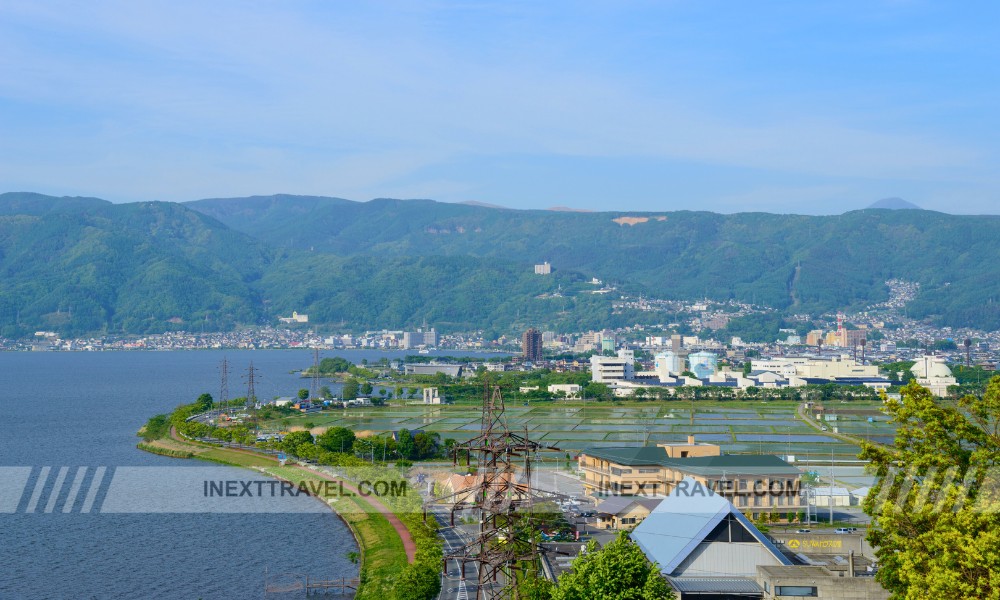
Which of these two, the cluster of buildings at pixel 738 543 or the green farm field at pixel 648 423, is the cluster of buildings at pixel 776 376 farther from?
the cluster of buildings at pixel 738 543

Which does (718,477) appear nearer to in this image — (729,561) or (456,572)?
(456,572)

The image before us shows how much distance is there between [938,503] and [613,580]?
386 centimetres

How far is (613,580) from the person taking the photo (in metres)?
12.8

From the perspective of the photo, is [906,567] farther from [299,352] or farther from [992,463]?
[299,352]

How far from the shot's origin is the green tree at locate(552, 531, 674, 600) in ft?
41.9

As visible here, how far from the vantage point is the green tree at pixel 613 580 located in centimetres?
1276

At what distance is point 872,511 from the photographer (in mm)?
12195

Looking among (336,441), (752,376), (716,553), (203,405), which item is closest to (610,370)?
(752,376)

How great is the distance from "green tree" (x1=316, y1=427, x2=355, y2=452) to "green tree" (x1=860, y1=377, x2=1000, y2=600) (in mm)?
29236

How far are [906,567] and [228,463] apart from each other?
32721mm

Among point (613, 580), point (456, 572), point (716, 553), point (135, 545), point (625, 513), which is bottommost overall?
point (135, 545)

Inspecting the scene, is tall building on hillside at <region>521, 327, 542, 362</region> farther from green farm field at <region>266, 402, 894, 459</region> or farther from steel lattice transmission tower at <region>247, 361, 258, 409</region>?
steel lattice transmission tower at <region>247, 361, 258, 409</region>

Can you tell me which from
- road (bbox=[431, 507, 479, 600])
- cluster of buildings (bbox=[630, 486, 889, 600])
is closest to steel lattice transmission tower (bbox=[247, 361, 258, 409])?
road (bbox=[431, 507, 479, 600])

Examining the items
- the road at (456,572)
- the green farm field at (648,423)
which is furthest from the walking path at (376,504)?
the green farm field at (648,423)
